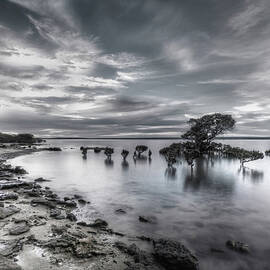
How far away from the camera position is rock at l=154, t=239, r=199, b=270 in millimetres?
9941

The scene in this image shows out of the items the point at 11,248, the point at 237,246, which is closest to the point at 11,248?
the point at 11,248

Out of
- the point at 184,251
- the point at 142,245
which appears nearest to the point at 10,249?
the point at 142,245

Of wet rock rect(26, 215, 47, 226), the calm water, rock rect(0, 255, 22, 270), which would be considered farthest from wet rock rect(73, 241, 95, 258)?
wet rock rect(26, 215, 47, 226)

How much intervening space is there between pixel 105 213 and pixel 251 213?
14.2 metres

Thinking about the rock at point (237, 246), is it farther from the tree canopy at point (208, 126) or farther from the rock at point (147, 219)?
the tree canopy at point (208, 126)

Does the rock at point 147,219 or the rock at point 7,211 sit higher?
the rock at point 7,211

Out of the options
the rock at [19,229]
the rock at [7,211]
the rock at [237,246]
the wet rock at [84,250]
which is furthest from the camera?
the rock at [7,211]

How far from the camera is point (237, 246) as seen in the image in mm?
12695

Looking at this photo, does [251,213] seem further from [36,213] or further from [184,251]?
[36,213]

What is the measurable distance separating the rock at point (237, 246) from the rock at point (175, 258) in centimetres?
372

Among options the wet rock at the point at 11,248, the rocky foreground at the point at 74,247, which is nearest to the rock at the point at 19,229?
the rocky foreground at the point at 74,247

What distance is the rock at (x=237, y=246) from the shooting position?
12.4 m

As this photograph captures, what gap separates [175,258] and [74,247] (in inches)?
207

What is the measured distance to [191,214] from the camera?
19.0m
